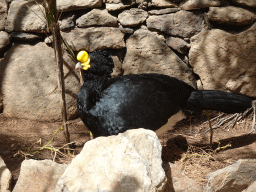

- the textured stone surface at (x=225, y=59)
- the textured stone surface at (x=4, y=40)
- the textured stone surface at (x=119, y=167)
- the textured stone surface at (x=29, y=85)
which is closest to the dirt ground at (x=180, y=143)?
the textured stone surface at (x=29, y=85)

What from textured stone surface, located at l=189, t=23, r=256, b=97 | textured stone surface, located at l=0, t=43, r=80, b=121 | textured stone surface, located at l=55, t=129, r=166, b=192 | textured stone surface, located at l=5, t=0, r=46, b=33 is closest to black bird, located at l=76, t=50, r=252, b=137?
textured stone surface, located at l=55, t=129, r=166, b=192

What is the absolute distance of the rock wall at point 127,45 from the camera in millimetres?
3355

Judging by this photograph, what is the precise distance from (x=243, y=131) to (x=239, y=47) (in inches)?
40.2

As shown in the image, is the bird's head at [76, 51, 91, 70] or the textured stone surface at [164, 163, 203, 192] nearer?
the textured stone surface at [164, 163, 203, 192]

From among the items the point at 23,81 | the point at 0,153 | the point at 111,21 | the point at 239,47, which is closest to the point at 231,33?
the point at 239,47

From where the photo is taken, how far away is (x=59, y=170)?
1963 mm

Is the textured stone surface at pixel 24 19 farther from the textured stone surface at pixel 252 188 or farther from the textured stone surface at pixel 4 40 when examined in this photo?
the textured stone surface at pixel 252 188

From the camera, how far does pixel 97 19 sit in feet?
Result: 11.4

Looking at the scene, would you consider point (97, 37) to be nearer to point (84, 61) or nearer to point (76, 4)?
point (76, 4)

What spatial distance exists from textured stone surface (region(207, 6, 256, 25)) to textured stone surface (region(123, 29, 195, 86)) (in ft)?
2.22

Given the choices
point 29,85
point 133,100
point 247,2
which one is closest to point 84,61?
point 133,100

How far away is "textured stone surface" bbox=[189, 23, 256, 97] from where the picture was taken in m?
3.31

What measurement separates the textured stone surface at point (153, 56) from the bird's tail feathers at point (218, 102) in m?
0.70

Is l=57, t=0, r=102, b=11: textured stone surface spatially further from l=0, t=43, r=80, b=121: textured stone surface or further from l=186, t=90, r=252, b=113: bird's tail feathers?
l=186, t=90, r=252, b=113: bird's tail feathers
